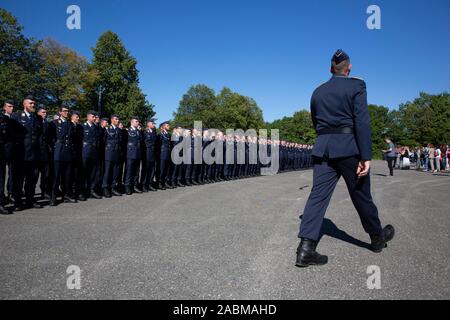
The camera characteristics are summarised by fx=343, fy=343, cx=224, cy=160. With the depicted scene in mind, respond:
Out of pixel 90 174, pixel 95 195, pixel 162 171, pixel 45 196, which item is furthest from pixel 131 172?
pixel 45 196

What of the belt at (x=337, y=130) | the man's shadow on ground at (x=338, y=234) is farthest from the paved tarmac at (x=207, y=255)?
the belt at (x=337, y=130)

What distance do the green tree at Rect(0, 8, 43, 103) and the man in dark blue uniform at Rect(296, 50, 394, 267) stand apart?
136 feet

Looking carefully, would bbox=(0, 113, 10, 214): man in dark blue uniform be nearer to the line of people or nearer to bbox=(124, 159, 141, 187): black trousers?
the line of people

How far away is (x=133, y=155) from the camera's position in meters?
9.67

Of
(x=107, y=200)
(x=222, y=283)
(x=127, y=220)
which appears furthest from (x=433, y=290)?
(x=107, y=200)

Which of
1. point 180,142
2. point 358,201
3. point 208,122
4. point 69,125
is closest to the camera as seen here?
point 358,201

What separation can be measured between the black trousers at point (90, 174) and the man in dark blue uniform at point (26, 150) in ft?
5.28

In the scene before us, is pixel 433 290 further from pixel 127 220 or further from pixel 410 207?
pixel 410 207

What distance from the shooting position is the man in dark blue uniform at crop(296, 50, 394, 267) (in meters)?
3.58

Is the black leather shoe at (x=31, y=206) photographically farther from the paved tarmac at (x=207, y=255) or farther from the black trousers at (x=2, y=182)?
the black trousers at (x=2, y=182)

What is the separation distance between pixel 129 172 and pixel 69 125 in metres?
2.09

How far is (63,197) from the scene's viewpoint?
26.1 feet

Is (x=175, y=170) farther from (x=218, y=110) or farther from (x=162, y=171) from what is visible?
(x=218, y=110)

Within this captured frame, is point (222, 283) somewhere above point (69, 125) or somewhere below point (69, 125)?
below
